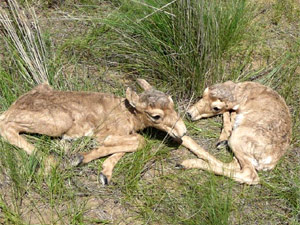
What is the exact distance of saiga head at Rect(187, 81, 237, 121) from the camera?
6.27m

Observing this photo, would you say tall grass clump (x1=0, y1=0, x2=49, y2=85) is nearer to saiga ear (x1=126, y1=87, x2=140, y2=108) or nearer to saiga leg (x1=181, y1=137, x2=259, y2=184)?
saiga ear (x1=126, y1=87, x2=140, y2=108)

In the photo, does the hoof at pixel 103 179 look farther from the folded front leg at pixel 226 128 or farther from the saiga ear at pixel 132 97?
the folded front leg at pixel 226 128

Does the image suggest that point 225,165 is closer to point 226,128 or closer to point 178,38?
point 226,128

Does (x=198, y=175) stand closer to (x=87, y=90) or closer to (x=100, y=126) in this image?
(x=100, y=126)

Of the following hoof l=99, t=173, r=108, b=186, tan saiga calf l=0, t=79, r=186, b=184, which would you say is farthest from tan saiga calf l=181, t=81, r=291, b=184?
hoof l=99, t=173, r=108, b=186

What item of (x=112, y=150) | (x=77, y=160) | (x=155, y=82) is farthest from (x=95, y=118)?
(x=155, y=82)

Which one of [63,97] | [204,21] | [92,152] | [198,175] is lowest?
[198,175]

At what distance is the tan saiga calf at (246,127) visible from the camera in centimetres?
561

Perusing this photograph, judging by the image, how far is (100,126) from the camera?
5934 millimetres

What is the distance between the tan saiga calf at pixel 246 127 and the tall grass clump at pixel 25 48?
2.24 metres

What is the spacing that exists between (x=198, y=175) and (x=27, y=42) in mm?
3067

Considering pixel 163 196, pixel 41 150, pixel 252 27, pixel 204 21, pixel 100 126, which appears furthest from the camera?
pixel 252 27

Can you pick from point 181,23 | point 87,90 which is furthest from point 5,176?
point 181,23

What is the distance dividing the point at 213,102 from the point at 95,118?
167 cm
